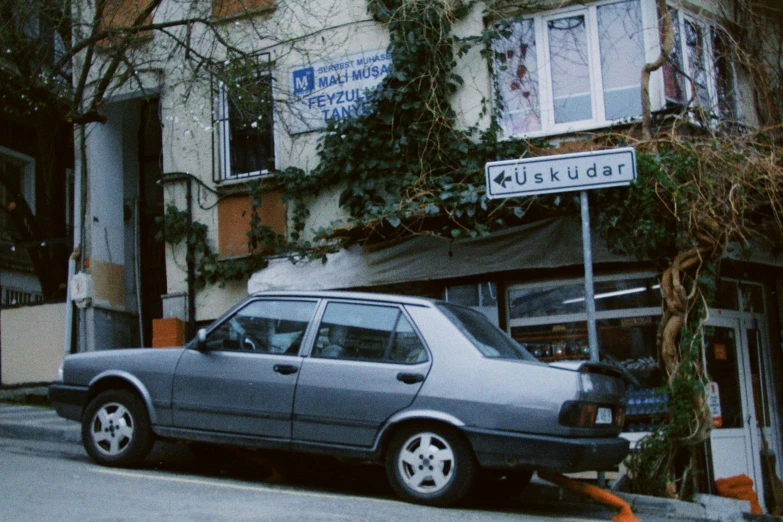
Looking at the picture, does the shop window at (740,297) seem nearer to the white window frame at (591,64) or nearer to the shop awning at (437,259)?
the shop awning at (437,259)

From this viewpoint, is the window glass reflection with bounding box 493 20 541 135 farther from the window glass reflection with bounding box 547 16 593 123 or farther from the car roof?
the car roof

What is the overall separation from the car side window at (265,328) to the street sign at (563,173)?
6.15 ft

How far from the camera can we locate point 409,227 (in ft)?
34.8

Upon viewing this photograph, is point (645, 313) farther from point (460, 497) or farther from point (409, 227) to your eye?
point (460, 497)

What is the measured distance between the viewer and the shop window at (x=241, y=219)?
41.6 ft

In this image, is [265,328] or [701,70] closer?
[265,328]

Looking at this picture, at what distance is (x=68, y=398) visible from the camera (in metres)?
8.38

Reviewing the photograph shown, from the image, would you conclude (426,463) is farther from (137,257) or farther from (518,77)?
(137,257)

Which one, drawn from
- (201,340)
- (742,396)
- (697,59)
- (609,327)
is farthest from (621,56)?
(201,340)

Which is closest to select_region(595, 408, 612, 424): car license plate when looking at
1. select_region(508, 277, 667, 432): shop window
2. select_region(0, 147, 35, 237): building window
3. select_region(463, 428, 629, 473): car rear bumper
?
select_region(463, 428, 629, 473): car rear bumper

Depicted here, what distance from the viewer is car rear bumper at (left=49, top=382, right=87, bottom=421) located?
8.32 meters

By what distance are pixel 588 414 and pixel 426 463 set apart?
1225mm

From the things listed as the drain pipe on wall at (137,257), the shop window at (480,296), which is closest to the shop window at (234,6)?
the drain pipe on wall at (137,257)

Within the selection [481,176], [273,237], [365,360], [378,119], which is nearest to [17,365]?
[273,237]
